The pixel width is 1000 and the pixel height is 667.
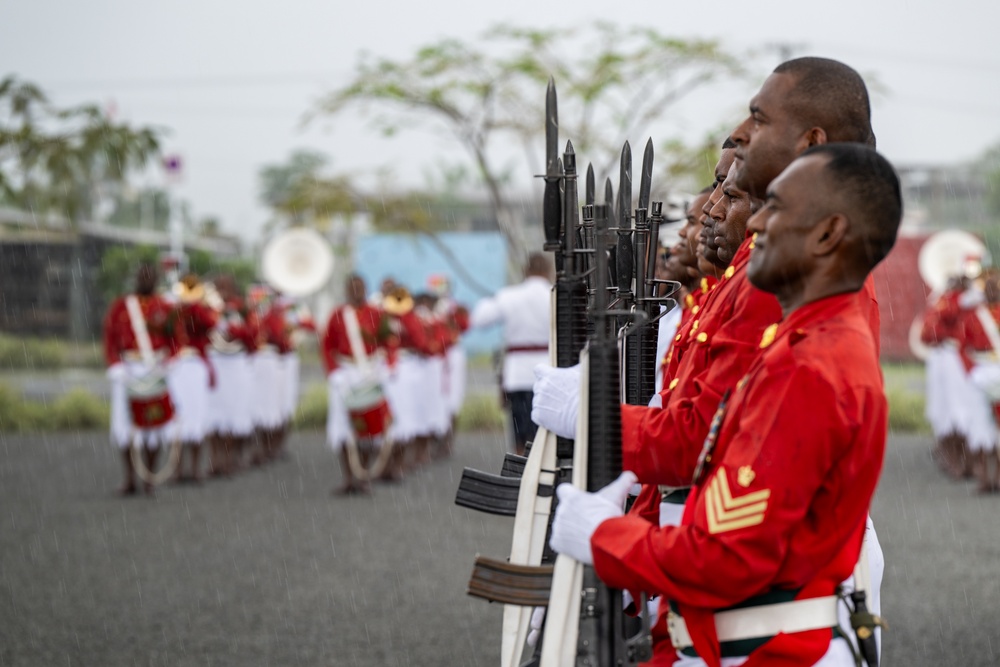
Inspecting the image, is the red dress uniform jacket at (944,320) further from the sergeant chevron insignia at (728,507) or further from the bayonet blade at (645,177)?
the sergeant chevron insignia at (728,507)

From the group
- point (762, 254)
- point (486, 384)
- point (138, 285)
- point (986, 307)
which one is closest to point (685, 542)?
point (762, 254)

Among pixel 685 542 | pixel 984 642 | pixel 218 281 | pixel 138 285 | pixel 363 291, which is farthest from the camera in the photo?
pixel 218 281

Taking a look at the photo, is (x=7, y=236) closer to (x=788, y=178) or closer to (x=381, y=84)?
(x=381, y=84)

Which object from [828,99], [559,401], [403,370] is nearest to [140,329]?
[403,370]

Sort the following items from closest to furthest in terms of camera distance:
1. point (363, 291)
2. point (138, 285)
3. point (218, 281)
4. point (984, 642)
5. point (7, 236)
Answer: point (984, 642) → point (138, 285) → point (363, 291) → point (218, 281) → point (7, 236)

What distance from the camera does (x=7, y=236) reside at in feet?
103

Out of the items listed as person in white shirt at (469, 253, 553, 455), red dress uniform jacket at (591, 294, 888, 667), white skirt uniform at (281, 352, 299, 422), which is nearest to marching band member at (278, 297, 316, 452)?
white skirt uniform at (281, 352, 299, 422)

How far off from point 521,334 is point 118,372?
389cm

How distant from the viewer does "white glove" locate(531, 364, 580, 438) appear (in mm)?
2811

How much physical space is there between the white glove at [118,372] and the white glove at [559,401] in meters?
9.55

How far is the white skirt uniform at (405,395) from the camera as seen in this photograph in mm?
13336

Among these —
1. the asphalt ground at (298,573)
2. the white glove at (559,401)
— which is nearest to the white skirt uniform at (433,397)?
the asphalt ground at (298,573)

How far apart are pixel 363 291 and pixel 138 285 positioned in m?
2.26

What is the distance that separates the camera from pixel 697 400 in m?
2.72
